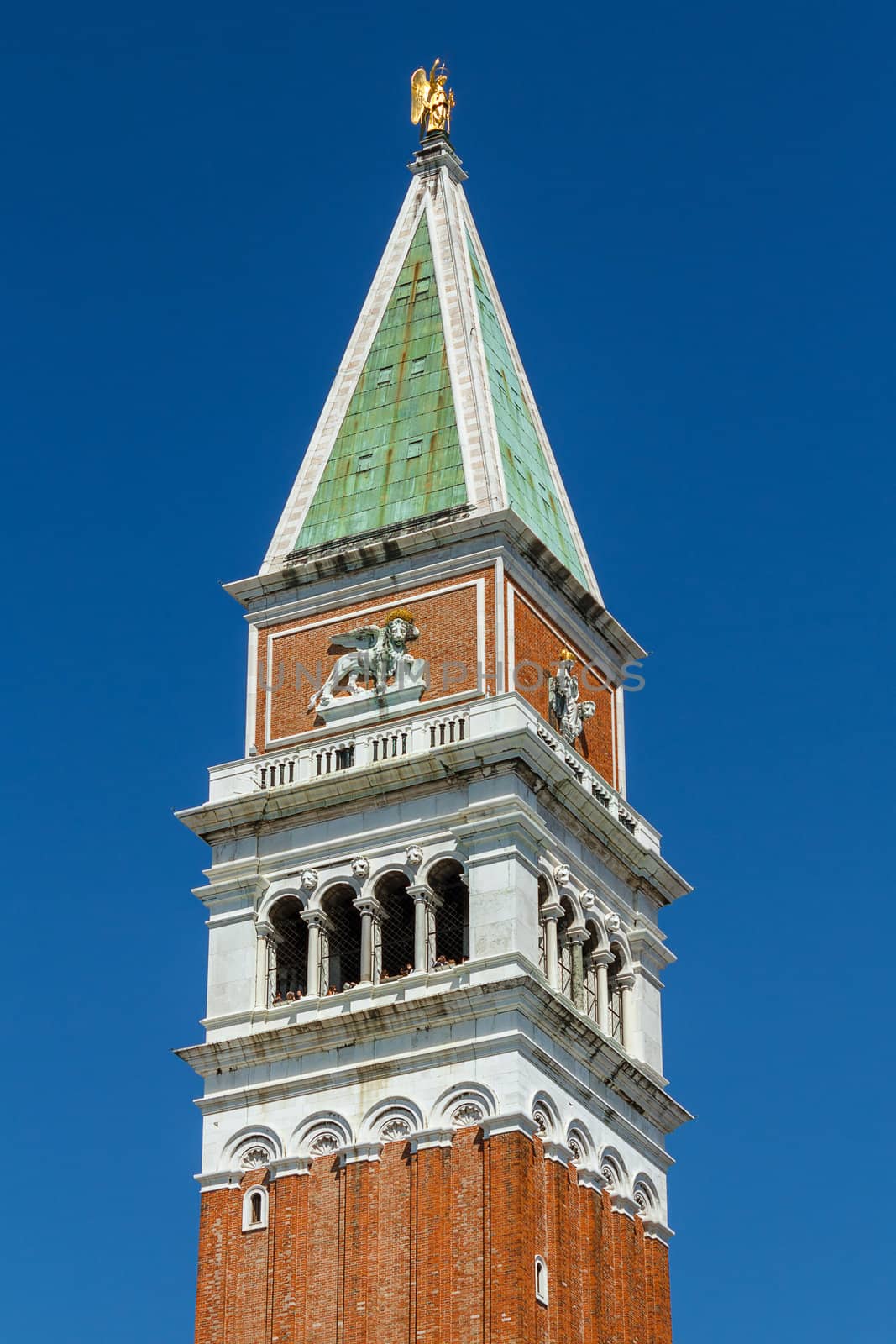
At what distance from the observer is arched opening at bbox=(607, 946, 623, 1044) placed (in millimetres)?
74125

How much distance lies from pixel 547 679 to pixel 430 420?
27.0 feet

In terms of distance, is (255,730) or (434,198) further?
(434,198)

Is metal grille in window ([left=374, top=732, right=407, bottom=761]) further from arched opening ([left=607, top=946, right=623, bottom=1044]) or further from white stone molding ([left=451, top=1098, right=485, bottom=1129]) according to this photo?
white stone molding ([left=451, top=1098, right=485, bottom=1129])

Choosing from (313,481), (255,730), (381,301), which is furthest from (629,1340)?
(381,301)

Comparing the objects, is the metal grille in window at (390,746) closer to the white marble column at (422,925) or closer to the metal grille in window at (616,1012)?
the white marble column at (422,925)

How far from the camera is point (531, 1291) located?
6588 centimetres

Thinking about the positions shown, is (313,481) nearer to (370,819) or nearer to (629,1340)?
(370,819)

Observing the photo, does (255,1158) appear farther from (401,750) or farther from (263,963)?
(401,750)

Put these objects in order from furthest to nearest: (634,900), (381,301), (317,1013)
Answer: (381,301) < (634,900) < (317,1013)

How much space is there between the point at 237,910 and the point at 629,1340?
13.6m

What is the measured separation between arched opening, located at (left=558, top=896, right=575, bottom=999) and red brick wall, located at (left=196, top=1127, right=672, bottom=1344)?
472cm

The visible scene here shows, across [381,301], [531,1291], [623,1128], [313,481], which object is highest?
[381,301]

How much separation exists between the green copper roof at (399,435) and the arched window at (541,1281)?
19.9m

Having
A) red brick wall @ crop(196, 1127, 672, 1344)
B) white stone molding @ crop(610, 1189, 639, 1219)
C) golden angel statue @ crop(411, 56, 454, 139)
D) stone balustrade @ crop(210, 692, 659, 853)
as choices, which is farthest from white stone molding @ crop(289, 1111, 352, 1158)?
golden angel statue @ crop(411, 56, 454, 139)
